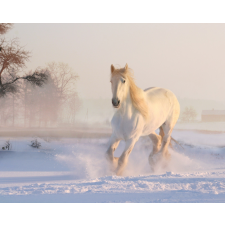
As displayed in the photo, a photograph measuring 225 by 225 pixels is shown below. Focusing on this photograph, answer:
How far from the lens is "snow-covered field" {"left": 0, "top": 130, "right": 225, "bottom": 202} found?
144 inches

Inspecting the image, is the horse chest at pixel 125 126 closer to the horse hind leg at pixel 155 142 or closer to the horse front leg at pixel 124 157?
the horse front leg at pixel 124 157

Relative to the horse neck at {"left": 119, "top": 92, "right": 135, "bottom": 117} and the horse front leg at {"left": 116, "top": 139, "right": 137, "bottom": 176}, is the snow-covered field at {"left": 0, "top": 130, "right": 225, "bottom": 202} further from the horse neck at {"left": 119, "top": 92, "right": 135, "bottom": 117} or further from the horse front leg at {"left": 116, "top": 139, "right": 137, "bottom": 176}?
the horse neck at {"left": 119, "top": 92, "right": 135, "bottom": 117}

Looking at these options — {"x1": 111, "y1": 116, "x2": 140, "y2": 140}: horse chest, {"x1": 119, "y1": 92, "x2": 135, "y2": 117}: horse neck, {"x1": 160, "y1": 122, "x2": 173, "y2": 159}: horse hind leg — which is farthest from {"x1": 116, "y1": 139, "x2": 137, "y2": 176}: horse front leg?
{"x1": 160, "y1": 122, "x2": 173, "y2": 159}: horse hind leg

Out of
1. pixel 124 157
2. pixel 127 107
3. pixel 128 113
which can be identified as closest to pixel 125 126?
pixel 128 113

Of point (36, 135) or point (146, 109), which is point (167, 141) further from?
point (36, 135)

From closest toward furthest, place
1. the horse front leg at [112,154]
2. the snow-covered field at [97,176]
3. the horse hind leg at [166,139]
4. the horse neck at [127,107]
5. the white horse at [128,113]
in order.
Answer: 1. the snow-covered field at [97,176]
2. the white horse at [128,113]
3. the horse neck at [127,107]
4. the horse front leg at [112,154]
5. the horse hind leg at [166,139]

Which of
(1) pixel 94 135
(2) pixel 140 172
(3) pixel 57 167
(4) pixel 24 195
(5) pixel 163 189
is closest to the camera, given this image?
(4) pixel 24 195

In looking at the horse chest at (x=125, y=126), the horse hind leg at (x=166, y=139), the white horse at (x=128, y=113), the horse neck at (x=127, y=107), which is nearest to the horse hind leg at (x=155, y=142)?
the horse hind leg at (x=166, y=139)

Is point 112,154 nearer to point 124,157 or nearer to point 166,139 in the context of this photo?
point 124,157

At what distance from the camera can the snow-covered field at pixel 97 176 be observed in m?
3.66

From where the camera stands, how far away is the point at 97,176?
4.96 m

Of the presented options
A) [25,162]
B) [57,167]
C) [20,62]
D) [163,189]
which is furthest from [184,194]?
[20,62]

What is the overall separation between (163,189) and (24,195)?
1.96 metres

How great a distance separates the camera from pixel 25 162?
716cm
